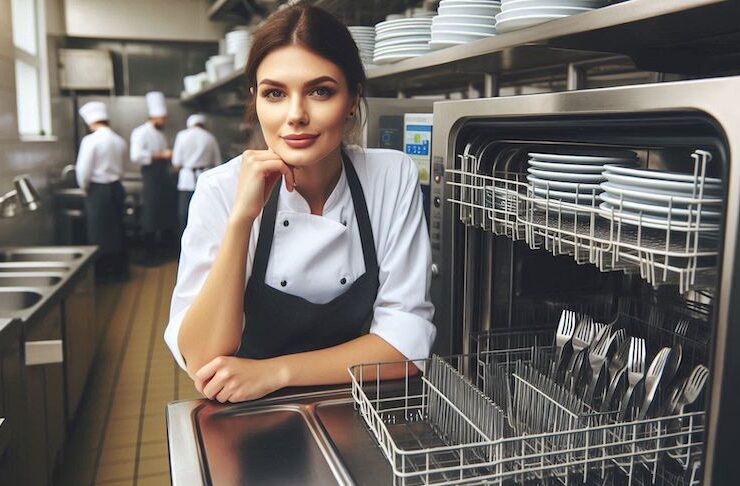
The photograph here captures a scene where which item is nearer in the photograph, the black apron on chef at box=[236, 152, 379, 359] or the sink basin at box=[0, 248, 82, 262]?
the black apron on chef at box=[236, 152, 379, 359]

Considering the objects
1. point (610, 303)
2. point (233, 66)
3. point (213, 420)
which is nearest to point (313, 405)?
point (213, 420)

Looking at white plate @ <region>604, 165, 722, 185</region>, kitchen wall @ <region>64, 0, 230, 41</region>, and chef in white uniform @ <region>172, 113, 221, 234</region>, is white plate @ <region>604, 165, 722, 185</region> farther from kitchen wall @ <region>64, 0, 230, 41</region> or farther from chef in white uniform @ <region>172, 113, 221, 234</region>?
kitchen wall @ <region>64, 0, 230, 41</region>

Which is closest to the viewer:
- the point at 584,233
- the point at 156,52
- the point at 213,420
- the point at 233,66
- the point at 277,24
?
the point at 584,233

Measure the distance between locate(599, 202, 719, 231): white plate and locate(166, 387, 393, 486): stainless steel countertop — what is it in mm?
423

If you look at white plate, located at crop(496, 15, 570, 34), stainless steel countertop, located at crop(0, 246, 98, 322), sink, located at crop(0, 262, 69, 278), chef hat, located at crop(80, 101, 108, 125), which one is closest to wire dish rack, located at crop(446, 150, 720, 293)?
white plate, located at crop(496, 15, 570, 34)

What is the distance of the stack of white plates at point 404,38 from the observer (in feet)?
5.87

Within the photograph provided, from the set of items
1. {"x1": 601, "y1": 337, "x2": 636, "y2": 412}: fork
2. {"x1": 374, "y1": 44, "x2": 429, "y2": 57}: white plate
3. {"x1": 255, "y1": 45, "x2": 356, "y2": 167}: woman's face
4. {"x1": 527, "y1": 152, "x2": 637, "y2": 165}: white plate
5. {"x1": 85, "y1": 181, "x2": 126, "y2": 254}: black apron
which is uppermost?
{"x1": 374, "y1": 44, "x2": 429, "y2": 57}: white plate

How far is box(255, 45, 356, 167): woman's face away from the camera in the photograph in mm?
1092

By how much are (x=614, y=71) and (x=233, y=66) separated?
3.58 metres

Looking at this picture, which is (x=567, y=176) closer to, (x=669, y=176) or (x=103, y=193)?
(x=669, y=176)

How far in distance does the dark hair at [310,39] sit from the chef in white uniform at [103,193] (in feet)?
15.2

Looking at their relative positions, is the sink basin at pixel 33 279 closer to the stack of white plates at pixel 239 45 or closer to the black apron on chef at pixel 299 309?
the black apron on chef at pixel 299 309

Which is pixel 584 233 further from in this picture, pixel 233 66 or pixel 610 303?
pixel 233 66

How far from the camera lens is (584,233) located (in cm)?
84
